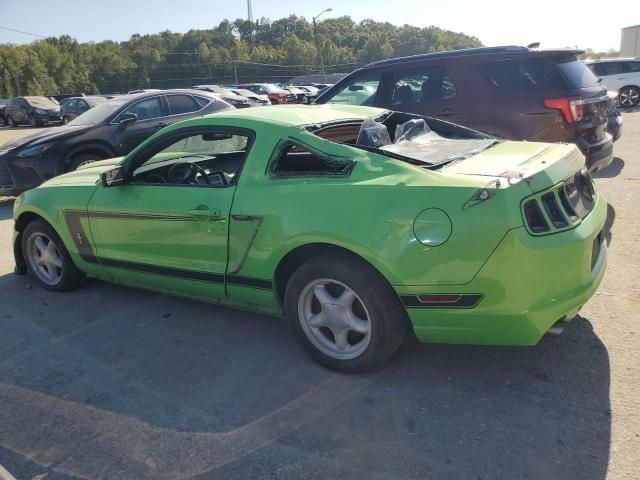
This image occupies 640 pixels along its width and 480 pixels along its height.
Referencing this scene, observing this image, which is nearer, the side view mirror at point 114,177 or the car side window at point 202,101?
the side view mirror at point 114,177

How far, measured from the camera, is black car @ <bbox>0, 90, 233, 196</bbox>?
803cm

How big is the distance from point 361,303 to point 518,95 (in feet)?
12.6

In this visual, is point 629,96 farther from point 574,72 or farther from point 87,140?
point 87,140

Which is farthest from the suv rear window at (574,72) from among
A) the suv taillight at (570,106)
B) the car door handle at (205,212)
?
the car door handle at (205,212)

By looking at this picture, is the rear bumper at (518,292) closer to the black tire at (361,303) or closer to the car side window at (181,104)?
the black tire at (361,303)

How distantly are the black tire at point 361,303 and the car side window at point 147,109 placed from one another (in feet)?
21.3

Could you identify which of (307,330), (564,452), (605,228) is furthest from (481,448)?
(605,228)

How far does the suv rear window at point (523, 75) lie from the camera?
5.75 metres

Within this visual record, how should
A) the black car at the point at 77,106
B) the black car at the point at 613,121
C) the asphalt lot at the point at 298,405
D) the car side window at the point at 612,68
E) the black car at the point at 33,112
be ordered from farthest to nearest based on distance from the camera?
the black car at the point at 33,112, the black car at the point at 77,106, the car side window at the point at 612,68, the black car at the point at 613,121, the asphalt lot at the point at 298,405

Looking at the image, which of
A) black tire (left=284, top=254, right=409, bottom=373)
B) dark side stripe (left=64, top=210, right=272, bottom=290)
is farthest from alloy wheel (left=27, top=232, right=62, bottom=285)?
black tire (left=284, top=254, right=409, bottom=373)

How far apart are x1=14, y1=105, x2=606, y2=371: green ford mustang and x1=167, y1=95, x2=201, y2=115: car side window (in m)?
5.07

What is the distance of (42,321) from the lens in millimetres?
4184

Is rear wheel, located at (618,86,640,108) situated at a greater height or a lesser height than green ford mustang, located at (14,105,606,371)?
lesser

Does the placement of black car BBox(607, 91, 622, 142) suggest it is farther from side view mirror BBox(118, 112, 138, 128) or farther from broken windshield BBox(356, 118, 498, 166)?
side view mirror BBox(118, 112, 138, 128)
